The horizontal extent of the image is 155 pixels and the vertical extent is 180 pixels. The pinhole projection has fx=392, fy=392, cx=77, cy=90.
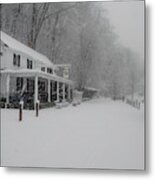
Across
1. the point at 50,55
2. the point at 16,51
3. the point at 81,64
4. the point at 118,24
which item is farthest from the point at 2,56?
the point at 118,24

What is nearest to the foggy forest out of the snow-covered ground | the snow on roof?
the snow on roof

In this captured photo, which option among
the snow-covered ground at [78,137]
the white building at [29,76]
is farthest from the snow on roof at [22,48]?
the snow-covered ground at [78,137]

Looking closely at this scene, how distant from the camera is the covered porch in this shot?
286 cm

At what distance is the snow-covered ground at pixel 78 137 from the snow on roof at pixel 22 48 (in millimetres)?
376

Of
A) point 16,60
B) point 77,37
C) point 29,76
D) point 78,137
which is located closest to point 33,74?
point 29,76

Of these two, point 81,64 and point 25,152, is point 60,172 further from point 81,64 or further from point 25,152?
point 81,64

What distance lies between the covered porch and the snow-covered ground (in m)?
0.09

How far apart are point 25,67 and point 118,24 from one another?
745 mm

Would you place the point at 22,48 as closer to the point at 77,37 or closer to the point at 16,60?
the point at 16,60

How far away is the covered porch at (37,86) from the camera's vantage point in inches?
113

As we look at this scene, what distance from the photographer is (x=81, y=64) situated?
2.89 meters

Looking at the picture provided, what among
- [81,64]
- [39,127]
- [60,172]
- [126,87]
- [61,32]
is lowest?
[60,172]

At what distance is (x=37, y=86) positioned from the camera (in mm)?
2887

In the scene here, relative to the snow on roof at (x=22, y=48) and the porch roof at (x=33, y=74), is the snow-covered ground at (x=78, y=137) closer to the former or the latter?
the porch roof at (x=33, y=74)
